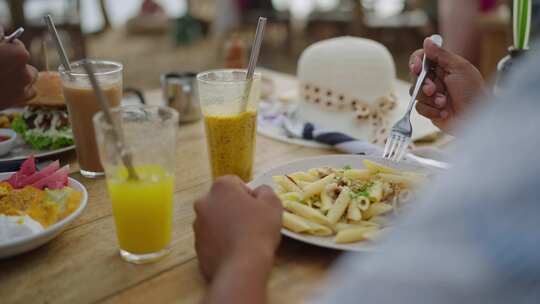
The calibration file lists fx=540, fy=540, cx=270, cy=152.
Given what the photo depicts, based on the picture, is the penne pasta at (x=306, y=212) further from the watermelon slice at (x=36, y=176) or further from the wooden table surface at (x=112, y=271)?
the watermelon slice at (x=36, y=176)

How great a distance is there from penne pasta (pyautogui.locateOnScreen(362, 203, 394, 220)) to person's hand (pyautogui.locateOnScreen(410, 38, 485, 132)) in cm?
41

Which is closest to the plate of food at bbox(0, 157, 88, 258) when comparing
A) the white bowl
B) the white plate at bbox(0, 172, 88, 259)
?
the white plate at bbox(0, 172, 88, 259)

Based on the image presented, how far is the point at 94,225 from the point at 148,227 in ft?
0.70

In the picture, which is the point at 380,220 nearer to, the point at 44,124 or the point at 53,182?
the point at 53,182

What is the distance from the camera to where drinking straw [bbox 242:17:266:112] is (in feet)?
3.74

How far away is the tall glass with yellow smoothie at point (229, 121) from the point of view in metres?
1.19

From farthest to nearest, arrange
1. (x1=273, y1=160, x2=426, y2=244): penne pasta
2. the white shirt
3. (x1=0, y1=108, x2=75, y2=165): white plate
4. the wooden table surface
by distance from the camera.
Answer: (x1=0, y1=108, x2=75, y2=165): white plate
(x1=273, y1=160, x2=426, y2=244): penne pasta
the wooden table surface
the white shirt

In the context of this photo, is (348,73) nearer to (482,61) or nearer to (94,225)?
(94,225)

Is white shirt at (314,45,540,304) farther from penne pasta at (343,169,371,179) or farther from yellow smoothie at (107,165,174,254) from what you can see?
penne pasta at (343,169,371,179)

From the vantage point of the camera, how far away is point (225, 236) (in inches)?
31.2

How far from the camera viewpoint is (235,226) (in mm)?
790

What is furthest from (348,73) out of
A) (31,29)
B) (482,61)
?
(31,29)

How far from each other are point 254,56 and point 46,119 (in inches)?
24.9

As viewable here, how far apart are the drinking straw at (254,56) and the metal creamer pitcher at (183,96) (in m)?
0.51
